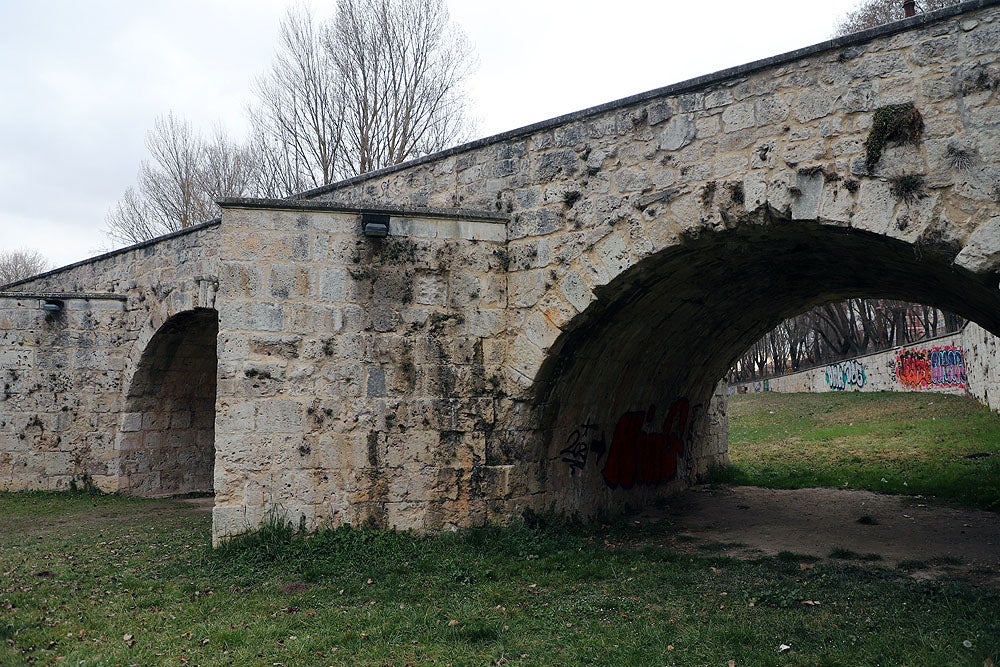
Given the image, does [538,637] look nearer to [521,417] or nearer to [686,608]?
[686,608]

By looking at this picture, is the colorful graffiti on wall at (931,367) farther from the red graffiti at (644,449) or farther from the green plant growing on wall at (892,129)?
the green plant growing on wall at (892,129)

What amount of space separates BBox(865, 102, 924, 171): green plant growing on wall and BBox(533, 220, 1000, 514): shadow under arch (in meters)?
0.55

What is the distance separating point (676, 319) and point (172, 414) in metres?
8.43

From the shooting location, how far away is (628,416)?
28.3 feet

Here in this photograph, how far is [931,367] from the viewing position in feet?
65.9

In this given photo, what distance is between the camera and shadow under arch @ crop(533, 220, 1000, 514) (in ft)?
20.0

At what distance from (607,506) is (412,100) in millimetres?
14683

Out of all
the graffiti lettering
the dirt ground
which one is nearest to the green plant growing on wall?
the dirt ground

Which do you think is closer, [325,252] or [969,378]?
[325,252]

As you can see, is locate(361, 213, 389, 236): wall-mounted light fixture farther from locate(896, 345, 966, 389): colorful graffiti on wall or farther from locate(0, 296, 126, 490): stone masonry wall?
locate(896, 345, 966, 389): colorful graffiti on wall

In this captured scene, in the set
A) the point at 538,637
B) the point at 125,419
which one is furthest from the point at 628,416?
the point at 125,419

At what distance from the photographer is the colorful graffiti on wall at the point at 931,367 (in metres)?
19.0

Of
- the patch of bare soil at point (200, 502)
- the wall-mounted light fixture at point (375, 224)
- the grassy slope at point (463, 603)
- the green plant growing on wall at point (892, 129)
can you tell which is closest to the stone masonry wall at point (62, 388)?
the patch of bare soil at point (200, 502)

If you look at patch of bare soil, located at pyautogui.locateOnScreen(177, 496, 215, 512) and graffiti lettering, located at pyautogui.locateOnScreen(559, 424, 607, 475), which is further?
patch of bare soil, located at pyautogui.locateOnScreen(177, 496, 215, 512)
